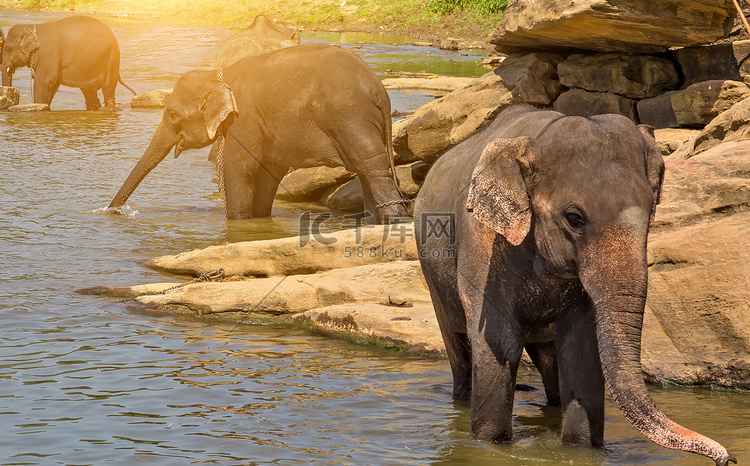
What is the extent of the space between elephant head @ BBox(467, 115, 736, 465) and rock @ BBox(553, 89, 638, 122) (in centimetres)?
711

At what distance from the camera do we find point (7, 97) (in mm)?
21938

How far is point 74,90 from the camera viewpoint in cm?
2808

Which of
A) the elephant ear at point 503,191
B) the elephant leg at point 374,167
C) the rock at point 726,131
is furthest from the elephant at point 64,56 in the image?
the elephant ear at point 503,191

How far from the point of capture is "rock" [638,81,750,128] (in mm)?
10258

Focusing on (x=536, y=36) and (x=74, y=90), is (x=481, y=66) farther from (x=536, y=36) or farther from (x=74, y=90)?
(x=536, y=36)

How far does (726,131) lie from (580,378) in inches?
190

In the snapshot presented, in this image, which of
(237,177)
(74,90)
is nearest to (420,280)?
(237,177)

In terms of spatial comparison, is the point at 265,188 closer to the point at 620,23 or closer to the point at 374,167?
the point at 374,167

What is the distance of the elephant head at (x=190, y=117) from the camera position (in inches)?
478

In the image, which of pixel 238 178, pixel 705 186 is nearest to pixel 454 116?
pixel 238 178

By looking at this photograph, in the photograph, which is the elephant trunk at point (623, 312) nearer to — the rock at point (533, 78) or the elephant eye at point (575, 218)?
the elephant eye at point (575, 218)

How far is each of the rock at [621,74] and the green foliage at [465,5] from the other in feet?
100

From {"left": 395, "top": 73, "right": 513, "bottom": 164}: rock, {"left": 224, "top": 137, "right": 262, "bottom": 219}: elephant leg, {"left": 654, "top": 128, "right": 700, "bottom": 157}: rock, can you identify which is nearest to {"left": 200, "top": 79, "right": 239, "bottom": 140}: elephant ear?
{"left": 224, "top": 137, "right": 262, "bottom": 219}: elephant leg

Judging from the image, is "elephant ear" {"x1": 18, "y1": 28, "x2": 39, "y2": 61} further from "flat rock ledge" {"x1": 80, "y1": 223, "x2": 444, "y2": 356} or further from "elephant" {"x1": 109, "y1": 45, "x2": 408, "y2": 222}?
"flat rock ledge" {"x1": 80, "y1": 223, "x2": 444, "y2": 356}
